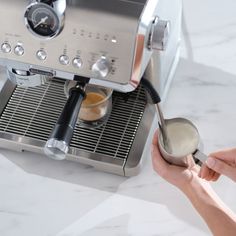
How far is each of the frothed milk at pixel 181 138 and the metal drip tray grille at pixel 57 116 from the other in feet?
0.24

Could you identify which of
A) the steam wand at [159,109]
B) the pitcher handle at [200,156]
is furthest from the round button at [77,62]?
the pitcher handle at [200,156]

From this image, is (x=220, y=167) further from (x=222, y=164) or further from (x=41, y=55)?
(x=41, y=55)

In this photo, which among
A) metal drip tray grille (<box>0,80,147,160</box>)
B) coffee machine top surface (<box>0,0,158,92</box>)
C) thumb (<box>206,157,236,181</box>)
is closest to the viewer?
coffee machine top surface (<box>0,0,158,92</box>)

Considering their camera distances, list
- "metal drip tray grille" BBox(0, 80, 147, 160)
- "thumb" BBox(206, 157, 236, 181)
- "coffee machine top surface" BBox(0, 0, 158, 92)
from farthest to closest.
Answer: "metal drip tray grille" BBox(0, 80, 147, 160) → "thumb" BBox(206, 157, 236, 181) → "coffee machine top surface" BBox(0, 0, 158, 92)

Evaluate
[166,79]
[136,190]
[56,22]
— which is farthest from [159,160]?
[56,22]

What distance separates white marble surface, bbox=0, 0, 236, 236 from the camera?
0.92m

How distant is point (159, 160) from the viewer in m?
0.92

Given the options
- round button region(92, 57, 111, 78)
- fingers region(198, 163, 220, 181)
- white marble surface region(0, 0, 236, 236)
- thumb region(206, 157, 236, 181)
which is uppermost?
round button region(92, 57, 111, 78)

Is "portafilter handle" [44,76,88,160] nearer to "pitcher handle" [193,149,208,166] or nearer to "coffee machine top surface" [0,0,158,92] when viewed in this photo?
"coffee machine top surface" [0,0,158,92]

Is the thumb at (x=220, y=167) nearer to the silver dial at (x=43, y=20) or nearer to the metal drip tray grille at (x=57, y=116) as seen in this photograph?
the metal drip tray grille at (x=57, y=116)

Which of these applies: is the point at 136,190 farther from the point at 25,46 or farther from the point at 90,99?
the point at 25,46

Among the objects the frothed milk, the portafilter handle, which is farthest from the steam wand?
the portafilter handle

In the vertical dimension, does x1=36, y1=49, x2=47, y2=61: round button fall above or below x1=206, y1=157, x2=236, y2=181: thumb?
above

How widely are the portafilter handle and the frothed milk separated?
0.17 metres
